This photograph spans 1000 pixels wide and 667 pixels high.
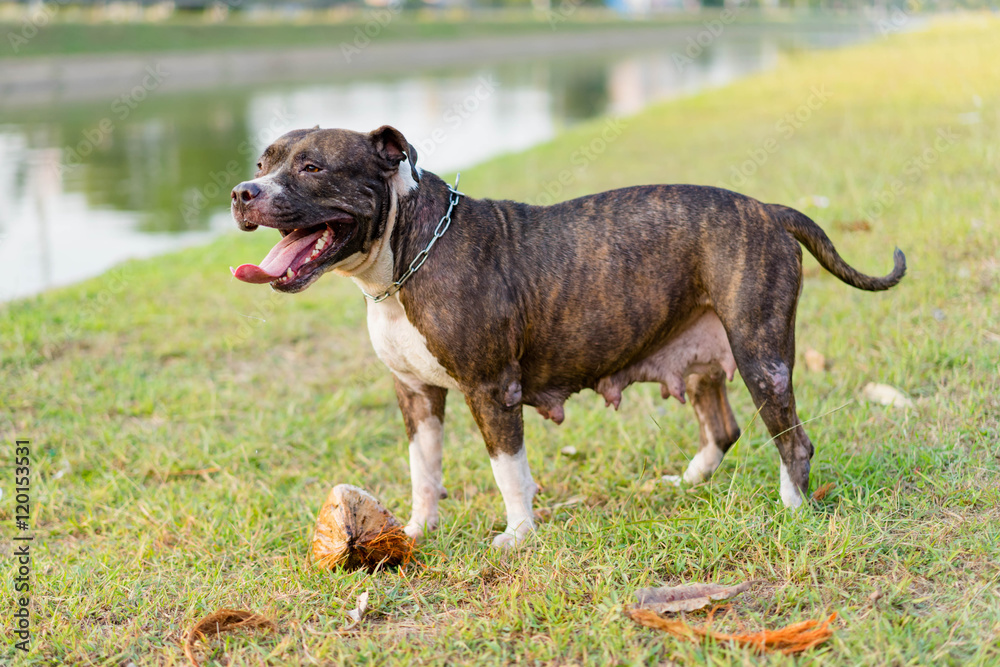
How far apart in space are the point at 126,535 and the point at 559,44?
158ft

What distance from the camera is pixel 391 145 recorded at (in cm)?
317

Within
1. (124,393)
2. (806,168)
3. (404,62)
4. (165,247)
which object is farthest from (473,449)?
(404,62)

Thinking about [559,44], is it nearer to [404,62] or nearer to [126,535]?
[404,62]

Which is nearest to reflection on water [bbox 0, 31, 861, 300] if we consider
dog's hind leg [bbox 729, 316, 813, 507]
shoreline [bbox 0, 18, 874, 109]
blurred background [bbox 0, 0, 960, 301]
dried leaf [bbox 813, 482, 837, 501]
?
blurred background [bbox 0, 0, 960, 301]

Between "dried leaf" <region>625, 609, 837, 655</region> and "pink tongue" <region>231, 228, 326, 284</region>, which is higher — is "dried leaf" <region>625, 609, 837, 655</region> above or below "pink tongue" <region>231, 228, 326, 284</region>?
below

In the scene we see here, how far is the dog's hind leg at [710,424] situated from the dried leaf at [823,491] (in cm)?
47

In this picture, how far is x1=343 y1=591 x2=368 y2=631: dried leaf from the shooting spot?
2.91 m

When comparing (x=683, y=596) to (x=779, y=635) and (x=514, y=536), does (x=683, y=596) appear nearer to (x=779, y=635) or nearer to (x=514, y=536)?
(x=779, y=635)

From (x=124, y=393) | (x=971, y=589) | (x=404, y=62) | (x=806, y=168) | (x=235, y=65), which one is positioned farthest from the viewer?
(x=404, y=62)

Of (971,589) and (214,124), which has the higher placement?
(971,589)

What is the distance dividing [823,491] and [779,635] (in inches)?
40.0

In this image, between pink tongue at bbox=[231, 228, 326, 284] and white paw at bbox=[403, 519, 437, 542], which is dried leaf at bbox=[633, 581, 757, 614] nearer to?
white paw at bbox=[403, 519, 437, 542]

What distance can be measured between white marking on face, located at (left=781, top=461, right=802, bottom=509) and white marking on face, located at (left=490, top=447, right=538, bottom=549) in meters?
0.97

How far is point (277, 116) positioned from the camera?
20125 millimetres
